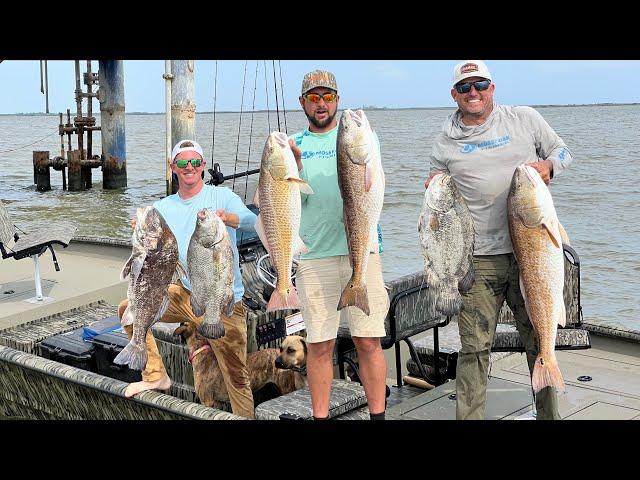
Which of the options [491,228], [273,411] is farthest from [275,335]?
[491,228]

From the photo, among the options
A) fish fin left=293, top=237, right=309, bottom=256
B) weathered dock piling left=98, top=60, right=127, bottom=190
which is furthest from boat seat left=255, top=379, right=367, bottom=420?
weathered dock piling left=98, top=60, right=127, bottom=190

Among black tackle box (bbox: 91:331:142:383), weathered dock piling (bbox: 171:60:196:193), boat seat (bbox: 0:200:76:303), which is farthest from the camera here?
weathered dock piling (bbox: 171:60:196:193)

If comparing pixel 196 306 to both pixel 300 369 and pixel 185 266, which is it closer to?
pixel 185 266

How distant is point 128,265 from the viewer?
13.7ft

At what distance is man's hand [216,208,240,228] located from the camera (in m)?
4.02

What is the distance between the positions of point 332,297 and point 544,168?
1200mm

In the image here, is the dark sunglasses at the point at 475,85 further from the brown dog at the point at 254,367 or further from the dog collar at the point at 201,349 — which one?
the dog collar at the point at 201,349

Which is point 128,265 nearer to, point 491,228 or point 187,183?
point 187,183

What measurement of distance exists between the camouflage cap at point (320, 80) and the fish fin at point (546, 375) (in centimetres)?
152

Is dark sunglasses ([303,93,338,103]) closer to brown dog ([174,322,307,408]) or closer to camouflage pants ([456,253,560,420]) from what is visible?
camouflage pants ([456,253,560,420])

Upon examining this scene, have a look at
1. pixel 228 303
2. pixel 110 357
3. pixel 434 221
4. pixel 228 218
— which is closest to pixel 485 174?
pixel 434 221

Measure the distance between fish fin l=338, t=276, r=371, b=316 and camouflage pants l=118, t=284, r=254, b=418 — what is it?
0.82 m
